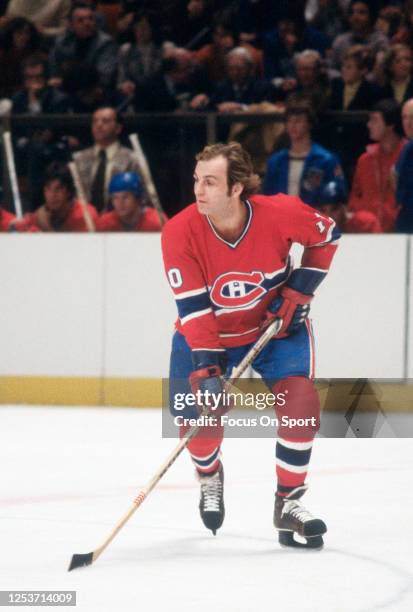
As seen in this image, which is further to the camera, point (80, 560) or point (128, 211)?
point (128, 211)

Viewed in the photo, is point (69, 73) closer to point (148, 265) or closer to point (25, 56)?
point (25, 56)

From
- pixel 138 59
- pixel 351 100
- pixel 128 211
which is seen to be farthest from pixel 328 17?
pixel 128 211

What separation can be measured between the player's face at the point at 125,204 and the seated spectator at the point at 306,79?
1.04 metres

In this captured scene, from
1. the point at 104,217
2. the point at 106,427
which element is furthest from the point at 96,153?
the point at 106,427

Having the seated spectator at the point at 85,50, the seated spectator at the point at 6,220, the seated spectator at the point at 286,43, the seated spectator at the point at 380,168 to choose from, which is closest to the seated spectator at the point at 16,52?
the seated spectator at the point at 85,50

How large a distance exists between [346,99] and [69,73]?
6.19ft

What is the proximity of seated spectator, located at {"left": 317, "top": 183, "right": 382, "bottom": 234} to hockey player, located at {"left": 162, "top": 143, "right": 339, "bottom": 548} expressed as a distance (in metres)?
2.88

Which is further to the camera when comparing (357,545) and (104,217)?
(104,217)

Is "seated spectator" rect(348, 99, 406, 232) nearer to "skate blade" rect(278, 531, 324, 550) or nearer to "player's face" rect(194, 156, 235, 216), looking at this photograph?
"player's face" rect(194, 156, 235, 216)

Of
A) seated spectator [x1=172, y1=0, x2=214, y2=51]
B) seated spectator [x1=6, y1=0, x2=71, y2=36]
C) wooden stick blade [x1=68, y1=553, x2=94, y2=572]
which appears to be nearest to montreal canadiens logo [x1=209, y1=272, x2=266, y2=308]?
wooden stick blade [x1=68, y1=553, x2=94, y2=572]

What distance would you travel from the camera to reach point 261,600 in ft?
10.2

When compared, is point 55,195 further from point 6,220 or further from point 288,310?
point 288,310

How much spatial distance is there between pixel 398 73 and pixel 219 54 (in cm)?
156

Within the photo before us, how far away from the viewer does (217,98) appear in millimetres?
7816
